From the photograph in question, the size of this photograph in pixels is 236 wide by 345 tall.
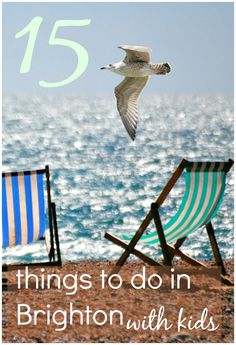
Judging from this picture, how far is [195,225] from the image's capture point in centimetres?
555

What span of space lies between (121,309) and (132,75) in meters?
2.68

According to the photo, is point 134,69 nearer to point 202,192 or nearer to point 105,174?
point 202,192

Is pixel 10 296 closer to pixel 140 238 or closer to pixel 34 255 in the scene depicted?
pixel 140 238

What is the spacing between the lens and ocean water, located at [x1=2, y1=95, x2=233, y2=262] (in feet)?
32.3

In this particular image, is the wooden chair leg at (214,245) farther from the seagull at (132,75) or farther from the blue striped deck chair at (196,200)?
the seagull at (132,75)

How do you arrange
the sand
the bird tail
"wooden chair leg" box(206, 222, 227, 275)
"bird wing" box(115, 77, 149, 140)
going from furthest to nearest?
"bird wing" box(115, 77, 149, 140)
the bird tail
"wooden chair leg" box(206, 222, 227, 275)
the sand

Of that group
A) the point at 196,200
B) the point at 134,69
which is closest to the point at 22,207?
the point at 196,200

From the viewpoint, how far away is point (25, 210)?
5.72 metres

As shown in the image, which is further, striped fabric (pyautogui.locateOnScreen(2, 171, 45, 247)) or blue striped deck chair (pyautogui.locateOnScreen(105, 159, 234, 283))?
striped fabric (pyautogui.locateOnScreen(2, 171, 45, 247))

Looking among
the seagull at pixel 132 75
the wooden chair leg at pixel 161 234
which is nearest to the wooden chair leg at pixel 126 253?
the wooden chair leg at pixel 161 234

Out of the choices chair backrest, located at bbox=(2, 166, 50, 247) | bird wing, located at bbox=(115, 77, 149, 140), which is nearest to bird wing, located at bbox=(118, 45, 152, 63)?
bird wing, located at bbox=(115, 77, 149, 140)

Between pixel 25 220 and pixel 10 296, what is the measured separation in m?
0.64

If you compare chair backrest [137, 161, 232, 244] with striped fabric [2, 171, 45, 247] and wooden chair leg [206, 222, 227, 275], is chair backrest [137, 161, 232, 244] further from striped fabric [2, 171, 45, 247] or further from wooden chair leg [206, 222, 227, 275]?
striped fabric [2, 171, 45, 247]

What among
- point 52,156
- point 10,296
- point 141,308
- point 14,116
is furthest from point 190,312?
point 14,116
